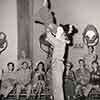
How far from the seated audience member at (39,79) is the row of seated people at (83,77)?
18cm

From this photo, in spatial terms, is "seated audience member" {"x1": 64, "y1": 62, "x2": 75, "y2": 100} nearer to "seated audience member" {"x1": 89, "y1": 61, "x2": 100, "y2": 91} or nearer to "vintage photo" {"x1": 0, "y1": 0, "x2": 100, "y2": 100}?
"vintage photo" {"x1": 0, "y1": 0, "x2": 100, "y2": 100}

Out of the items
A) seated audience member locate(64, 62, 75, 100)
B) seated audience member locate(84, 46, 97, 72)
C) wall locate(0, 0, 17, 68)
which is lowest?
seated audience member locate(64, 62, 75, 100)

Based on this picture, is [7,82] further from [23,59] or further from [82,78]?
[82,78]

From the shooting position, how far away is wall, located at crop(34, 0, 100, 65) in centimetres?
210

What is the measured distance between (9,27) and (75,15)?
541mm

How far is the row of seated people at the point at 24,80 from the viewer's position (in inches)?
81.8

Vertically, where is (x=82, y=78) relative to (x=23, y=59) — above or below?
below

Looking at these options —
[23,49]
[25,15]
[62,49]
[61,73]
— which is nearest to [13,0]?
[25,15]

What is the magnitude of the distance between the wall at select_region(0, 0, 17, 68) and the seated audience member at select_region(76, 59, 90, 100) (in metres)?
0.52

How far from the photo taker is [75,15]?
212 centimetres

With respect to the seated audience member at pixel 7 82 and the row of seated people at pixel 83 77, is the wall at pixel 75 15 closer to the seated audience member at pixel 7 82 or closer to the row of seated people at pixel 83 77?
the row of seated people at pixel 83 77

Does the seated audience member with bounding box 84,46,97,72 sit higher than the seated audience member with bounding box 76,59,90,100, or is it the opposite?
the seated audience member with bounding box 84,46,97,72

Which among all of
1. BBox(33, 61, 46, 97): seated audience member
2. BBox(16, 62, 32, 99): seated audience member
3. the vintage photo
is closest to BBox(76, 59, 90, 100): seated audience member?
the vintage photo

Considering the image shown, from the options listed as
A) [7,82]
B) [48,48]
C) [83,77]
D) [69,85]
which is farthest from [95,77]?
[7,82]
